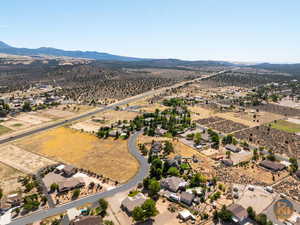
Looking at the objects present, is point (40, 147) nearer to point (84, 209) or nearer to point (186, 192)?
point (84, 209)

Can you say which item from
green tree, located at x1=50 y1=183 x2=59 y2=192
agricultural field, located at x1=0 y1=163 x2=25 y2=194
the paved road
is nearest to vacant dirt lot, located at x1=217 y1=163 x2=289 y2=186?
the paved road

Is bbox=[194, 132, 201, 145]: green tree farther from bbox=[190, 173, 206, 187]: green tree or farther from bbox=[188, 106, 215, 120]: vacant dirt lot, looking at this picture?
bbox=[188, 106, 215, 120]: vacant dirt lot

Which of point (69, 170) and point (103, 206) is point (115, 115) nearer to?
point (69, 170)

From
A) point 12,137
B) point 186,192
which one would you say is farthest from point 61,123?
point 186,192

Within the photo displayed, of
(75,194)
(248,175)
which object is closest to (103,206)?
(75,194)


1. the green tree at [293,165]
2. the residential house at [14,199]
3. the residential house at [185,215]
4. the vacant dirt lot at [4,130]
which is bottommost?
the vacant dirt lot at [4,130]

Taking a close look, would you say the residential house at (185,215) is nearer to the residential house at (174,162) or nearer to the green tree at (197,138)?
the residential house at (174,162)

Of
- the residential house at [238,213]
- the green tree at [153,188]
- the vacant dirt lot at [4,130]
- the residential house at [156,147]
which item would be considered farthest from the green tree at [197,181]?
the vacant dirt lot at [4,130]
